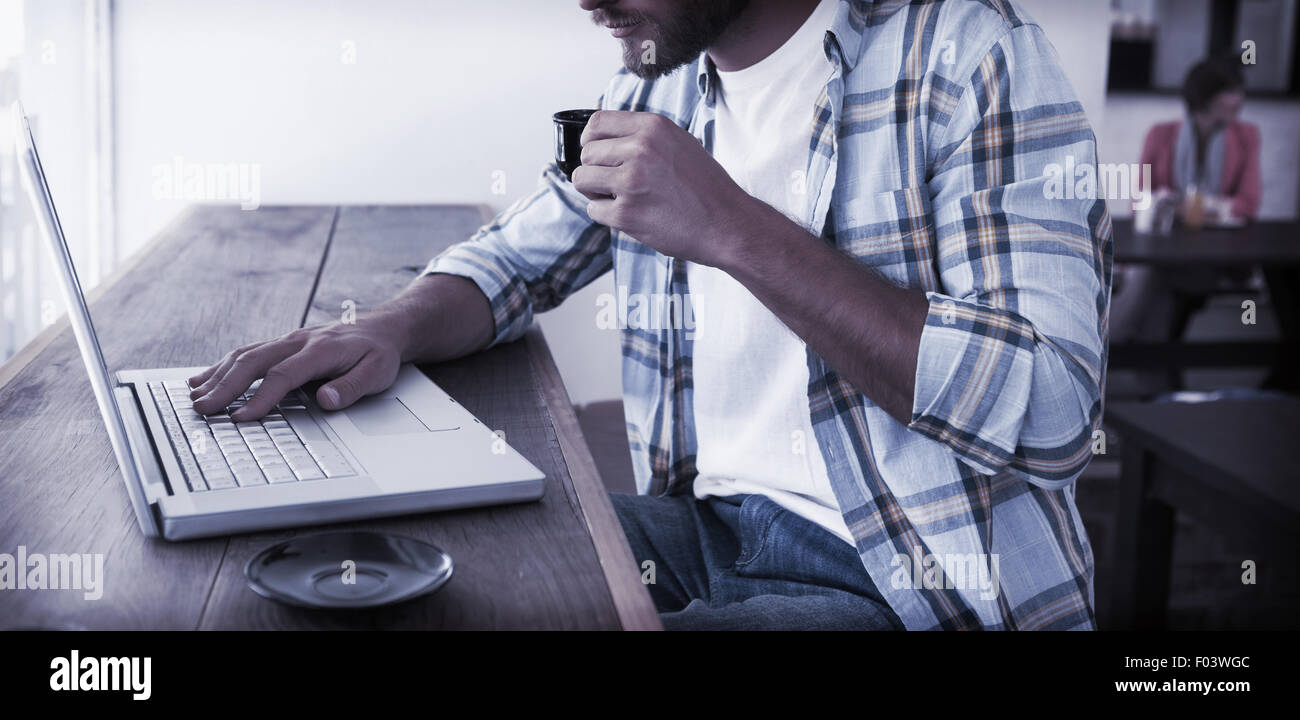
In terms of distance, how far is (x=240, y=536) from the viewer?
0.70 m

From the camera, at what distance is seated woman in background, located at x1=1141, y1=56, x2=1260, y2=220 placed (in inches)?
165

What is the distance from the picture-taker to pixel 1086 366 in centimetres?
87

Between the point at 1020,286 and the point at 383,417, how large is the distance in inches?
21.3

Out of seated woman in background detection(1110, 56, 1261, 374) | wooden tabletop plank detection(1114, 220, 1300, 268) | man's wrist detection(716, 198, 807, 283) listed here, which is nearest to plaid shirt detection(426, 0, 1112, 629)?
man's wrist detection(716, 198, 807, 283)

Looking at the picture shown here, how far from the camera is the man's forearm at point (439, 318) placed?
111cm

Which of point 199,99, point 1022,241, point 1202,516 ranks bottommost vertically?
point 1202,516

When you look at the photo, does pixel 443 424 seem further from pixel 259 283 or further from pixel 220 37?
pixel 220 37

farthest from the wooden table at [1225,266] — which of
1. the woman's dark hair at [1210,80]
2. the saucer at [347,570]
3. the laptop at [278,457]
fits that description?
the saucer at [347,570]

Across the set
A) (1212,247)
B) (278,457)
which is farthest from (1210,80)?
(278,457)

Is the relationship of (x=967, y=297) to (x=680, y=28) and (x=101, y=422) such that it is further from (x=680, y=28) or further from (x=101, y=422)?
(x=101, y=422)

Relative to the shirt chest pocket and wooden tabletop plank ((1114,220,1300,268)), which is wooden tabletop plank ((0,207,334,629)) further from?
wooden tabletop plank ((1114,220,1300,268))

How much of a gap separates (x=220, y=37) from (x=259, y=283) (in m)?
0.74
